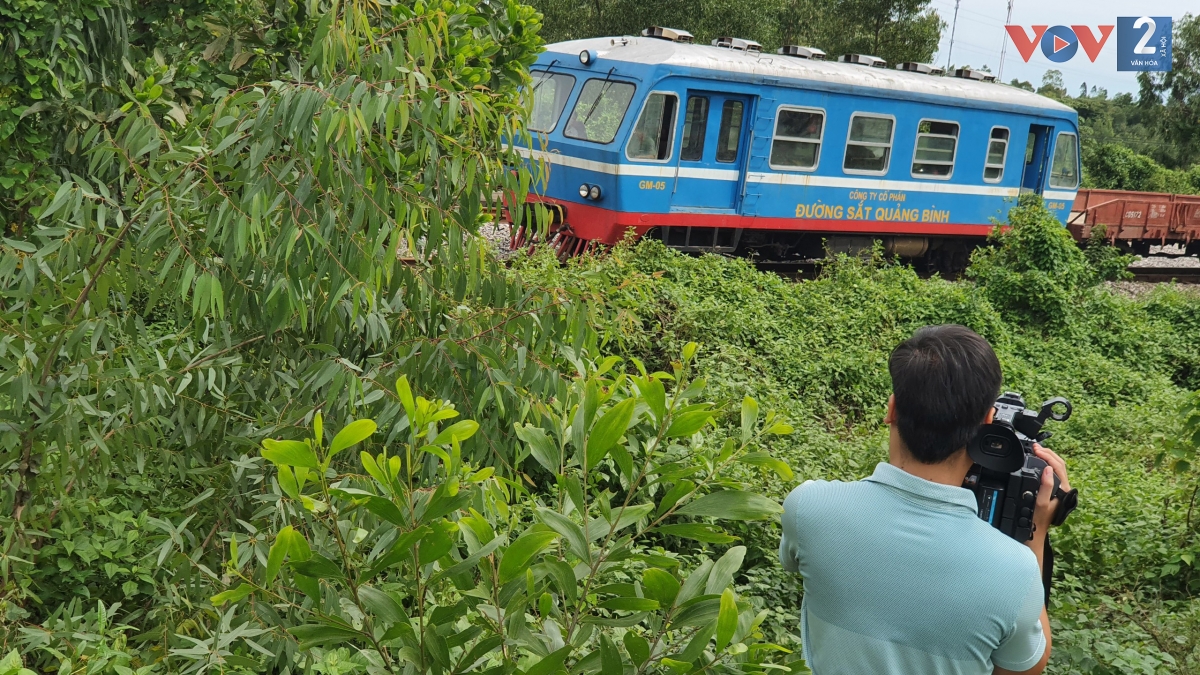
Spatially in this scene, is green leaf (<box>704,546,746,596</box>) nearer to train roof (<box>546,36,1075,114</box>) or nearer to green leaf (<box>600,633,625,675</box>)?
green leaf (<box>600,633,625,675</box>)

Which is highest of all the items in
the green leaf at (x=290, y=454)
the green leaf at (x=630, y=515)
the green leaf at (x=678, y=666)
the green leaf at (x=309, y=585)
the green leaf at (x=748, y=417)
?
the green leaf at (x=748, y=417)

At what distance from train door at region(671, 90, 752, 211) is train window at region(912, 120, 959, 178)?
2.83 meters

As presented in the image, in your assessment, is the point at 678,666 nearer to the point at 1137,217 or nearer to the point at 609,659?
the point at 609,659

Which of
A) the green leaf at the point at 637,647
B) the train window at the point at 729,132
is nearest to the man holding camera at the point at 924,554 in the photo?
the green leaf at the point at 637,647

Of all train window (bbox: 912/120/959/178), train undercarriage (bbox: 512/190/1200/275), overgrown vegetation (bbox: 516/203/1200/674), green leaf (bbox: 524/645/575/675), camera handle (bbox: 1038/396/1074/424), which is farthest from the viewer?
train window (bbox: 912/120/959/178)

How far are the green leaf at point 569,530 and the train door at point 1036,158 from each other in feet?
49.4

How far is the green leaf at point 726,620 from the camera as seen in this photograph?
56.1 inches

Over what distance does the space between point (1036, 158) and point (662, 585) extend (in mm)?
15355

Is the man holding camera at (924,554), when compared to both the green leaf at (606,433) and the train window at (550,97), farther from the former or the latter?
the train window at (550,97)

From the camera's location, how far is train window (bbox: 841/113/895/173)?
42.0 feet

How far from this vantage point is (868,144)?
1295 centimetres

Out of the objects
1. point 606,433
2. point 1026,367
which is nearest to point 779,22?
point 1026,367

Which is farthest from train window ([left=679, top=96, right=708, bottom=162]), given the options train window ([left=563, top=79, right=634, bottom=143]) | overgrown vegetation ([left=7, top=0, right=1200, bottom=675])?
overgrown vegetation ([left=7, top=0, right=1200, bottom=675])

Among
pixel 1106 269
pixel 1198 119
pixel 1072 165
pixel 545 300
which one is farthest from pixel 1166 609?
pixel 1198 119
